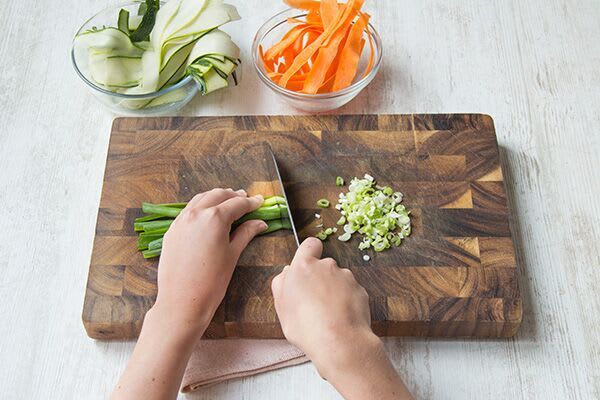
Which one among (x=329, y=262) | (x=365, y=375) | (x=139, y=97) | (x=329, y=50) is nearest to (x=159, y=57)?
(x=139, y=97)

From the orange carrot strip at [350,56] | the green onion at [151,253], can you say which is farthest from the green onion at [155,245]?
the orange carrot strip at [350,56]

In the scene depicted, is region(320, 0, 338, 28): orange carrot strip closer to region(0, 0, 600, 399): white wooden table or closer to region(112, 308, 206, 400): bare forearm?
region(0, 0, 600, 399): white wooden table

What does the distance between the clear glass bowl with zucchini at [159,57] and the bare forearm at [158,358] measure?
643 mm

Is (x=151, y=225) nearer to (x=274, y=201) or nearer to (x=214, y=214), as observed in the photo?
(x=214, y=214)

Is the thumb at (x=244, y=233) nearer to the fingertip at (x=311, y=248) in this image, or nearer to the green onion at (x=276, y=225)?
the green onion at (x=276, y=225)

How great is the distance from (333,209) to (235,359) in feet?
1.35

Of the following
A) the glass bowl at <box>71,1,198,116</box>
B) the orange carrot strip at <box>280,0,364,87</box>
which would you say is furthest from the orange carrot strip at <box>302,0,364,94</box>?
the glass bowl at <box>71,1,198,116</box>

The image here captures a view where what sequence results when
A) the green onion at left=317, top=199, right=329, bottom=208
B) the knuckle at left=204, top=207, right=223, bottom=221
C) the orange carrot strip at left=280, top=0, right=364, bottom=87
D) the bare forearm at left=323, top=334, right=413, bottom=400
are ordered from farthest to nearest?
the orange carrot strip at left=280, top=0, right=364, bottom=87, the green onion at left=317, top=199, right=329, bottom=208, the knuckle at left=204, top=207, right=223, bottom=221, the bare forearm at left=323, top=334, right=413, bottom=400

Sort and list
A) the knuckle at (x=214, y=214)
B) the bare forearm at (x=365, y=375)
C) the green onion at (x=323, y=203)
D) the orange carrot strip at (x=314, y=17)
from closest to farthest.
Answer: the bare forearm at (x=365, y=375) → the knuckle at (x=214, y=214) → the green onion at (x=323, y=203) → the orange carrot strip at (x=314, y=17)

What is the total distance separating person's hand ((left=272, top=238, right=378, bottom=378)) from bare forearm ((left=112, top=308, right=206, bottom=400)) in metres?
0.20

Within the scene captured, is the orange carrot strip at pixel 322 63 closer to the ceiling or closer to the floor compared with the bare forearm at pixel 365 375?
closer to the ceiling

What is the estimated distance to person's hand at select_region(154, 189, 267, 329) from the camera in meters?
1.57

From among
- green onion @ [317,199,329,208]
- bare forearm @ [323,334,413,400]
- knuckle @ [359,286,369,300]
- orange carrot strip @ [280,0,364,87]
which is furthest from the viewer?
orange carrot strip @ [280,0,364,87]

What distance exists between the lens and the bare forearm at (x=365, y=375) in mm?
1404
